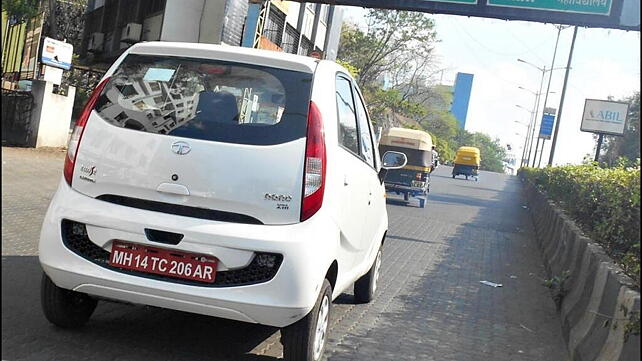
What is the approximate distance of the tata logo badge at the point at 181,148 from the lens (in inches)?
153

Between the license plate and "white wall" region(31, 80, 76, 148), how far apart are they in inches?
499

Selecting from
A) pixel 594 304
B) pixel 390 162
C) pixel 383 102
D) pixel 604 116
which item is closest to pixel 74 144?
pixel 390 162

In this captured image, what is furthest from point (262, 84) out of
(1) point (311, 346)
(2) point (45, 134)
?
(2) point (45, 134)

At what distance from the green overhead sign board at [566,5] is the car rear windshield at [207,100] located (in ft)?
39.8

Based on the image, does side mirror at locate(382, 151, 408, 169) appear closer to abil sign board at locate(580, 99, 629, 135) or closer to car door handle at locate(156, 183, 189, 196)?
car door handle at locate(156, 183, 189, 196)

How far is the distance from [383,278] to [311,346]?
426cm

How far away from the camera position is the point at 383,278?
8.28 metres

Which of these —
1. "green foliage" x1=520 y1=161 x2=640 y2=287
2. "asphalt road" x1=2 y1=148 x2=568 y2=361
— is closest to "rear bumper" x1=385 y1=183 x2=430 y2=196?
"green foliage" x1=520 y1=161 x2=640 y2=287

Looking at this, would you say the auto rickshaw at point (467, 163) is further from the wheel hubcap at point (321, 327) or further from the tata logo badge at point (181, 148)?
the tata logo badge at point (181, 148)

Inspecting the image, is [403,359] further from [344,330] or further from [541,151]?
[541,151]

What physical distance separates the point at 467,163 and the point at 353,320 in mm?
47173

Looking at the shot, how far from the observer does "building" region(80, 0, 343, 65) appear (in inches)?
681

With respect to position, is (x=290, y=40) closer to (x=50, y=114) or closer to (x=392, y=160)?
(x=50, y=114)

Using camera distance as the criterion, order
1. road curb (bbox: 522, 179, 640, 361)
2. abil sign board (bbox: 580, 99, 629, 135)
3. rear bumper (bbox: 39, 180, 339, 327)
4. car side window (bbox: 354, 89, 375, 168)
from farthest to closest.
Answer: abil sign board (bbox: 580, 99, 629, 135) → car side window (bbox: 354, 89, 375, 168) → road curb (bbox: 522, 179, 640, 361) → rear bumper (bbox: 39, 180, 339, 327)
